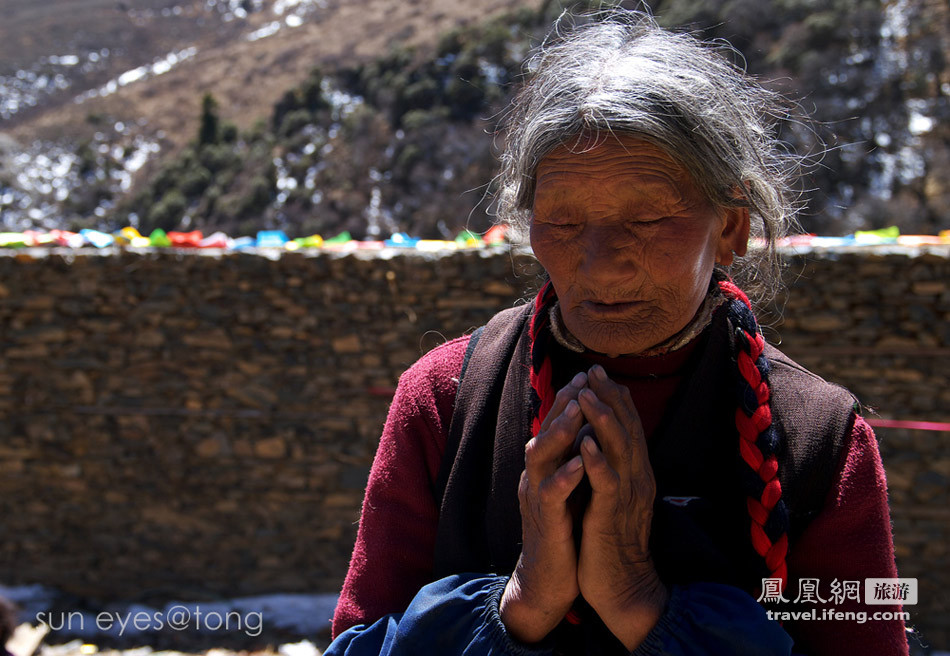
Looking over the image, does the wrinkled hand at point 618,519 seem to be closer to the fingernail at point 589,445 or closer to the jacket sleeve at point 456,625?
the fingernail at point 589,445

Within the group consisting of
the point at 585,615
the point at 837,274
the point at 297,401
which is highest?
the point at 585,615

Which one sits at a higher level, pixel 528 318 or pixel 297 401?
pixel 528 318

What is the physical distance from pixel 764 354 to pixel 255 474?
5.39m

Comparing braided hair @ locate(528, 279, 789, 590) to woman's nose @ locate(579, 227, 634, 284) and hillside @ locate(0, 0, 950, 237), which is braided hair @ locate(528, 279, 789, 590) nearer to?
woman's nose @ locate(579, 227, 634, 284)

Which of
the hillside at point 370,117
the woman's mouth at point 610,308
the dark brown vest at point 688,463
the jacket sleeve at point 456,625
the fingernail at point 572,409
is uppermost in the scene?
the woman's mouth at point 610,308

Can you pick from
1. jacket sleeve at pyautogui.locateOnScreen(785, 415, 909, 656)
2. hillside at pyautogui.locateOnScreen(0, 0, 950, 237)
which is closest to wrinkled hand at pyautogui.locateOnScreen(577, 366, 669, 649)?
jacket sleeve at pyautogui.locateOnScreen(785, 415, 909, 656)

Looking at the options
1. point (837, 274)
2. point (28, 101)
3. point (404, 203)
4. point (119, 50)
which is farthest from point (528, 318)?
point (119, 50)

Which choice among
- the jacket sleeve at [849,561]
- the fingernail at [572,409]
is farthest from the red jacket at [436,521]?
the fingernail at [572,409]

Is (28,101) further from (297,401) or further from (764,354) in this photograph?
(764,354)

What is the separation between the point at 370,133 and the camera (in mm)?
18812

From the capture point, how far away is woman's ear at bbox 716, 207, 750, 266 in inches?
47.3

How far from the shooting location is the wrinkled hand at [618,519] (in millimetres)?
1007

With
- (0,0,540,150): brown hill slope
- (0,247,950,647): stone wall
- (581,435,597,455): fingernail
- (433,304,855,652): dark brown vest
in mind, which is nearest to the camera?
(581,435,597,455): fingernail

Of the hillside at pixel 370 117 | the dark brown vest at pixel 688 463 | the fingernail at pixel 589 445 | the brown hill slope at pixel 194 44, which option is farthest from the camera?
the brown hill slope at pixel 194 44
